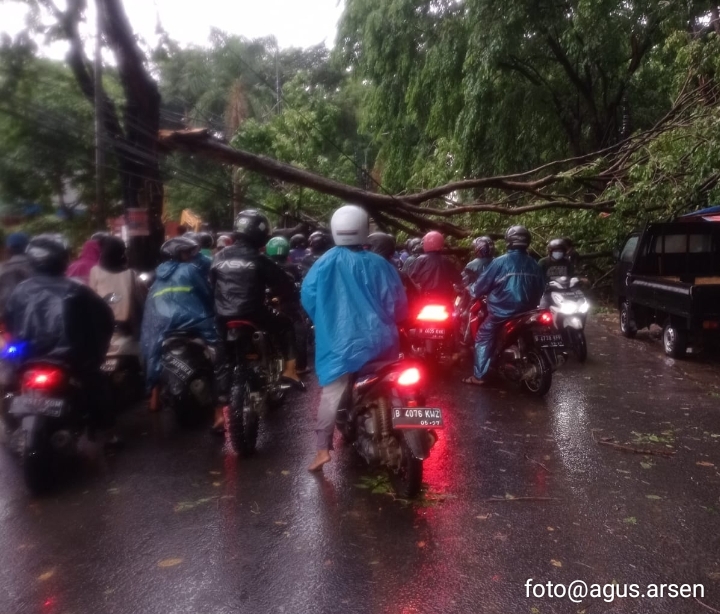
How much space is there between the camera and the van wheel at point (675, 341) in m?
9.55

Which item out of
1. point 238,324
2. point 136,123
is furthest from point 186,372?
point 136,123

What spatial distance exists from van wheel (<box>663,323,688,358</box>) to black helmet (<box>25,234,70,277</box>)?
24.9ft

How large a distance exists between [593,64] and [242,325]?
13.6m

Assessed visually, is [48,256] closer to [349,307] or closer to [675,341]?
[349,307]

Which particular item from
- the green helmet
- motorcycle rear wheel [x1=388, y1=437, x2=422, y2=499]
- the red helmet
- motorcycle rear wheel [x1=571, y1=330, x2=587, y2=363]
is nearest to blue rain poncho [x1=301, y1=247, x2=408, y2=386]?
motorcycle rear wheel [x1=388, y1=437, x2=422, y2=499]

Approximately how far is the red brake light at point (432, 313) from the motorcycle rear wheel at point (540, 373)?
4.71 feet

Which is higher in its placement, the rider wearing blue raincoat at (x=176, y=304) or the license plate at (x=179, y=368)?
the rider wearing blue raincoat at (x=176, y=304)

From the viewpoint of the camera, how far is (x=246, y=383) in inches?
215

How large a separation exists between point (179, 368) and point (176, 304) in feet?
1.82

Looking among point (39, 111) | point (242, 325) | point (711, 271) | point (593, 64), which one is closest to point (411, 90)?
point (593, 64)

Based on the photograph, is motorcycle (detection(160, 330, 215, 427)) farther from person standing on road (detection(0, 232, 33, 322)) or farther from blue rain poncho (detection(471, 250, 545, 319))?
blue rain poncho (detection(471, 250, 545, 319))

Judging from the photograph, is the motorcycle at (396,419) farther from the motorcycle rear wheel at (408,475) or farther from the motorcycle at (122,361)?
the motorcycle at (122,361)

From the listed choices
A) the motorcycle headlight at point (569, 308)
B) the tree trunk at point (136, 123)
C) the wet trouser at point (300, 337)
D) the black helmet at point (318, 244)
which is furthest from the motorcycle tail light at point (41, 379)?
the motorcycle headlight at point (569, 308)

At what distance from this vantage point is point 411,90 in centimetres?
1738
